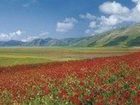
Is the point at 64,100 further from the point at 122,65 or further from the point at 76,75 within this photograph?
the point at 122,65

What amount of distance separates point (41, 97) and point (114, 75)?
550cm

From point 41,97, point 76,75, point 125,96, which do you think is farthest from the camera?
point 76,75

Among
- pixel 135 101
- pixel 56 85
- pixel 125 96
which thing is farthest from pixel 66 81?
pixel 135 101

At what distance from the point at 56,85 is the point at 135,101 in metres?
7.99

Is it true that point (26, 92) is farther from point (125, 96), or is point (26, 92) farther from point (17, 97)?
point (125, 96)

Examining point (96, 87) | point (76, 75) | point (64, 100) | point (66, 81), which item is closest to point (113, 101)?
point (64, 100)

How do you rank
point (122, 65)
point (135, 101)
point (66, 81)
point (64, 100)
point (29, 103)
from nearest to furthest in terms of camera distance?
point (135, 101) < point (64, 100) < point (29, 103) < point (66, 81) < point (122, 65)

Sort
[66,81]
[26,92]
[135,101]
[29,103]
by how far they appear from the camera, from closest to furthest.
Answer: [135,101]
[29,103]
[26,92]
[66,81]

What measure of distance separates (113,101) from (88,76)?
8.35m

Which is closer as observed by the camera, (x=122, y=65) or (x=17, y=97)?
(x=17, y=97)

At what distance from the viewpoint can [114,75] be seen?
20.5 metres

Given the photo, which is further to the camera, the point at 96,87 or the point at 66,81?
the point at 66,81

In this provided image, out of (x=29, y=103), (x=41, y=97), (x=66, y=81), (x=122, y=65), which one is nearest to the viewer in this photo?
(x=29, y=103)

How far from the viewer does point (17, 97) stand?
17.1m
